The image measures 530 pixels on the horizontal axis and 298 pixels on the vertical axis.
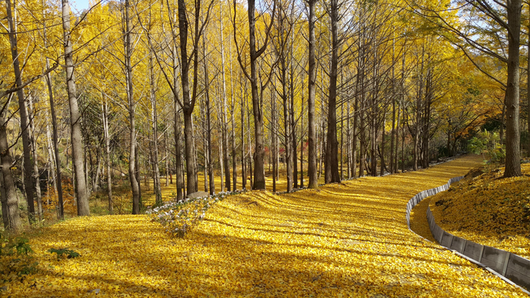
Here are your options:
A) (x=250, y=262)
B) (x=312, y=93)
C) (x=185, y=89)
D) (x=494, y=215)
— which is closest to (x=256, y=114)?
(x=185, y=89)

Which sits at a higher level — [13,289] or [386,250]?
[13,289]

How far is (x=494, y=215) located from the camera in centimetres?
519

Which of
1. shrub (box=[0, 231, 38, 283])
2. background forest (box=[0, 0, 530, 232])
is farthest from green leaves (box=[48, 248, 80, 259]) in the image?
background forest (box=[0, 0, 530, 232])

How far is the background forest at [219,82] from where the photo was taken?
7.09 metres

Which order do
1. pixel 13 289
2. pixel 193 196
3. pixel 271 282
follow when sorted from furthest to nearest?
1. pixel 193 196
2. pixel 271 282
3. pixel 13 289

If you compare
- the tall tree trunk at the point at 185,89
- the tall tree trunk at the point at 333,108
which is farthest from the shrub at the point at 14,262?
the tall tree trunk at the point at 333,108

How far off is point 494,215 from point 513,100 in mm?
3498

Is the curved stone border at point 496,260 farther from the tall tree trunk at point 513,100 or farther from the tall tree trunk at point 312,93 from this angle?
the tall tree trunk at point 312,93

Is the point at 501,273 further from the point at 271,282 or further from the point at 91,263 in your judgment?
the point at 91,263

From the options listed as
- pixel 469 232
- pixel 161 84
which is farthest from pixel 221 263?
pixel 161 84

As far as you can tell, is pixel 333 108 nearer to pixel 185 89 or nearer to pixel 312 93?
pixel 312 93

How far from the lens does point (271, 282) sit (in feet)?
10.3

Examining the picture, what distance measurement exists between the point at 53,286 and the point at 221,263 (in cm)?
171

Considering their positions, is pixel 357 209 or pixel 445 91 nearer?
pixel 357 209
